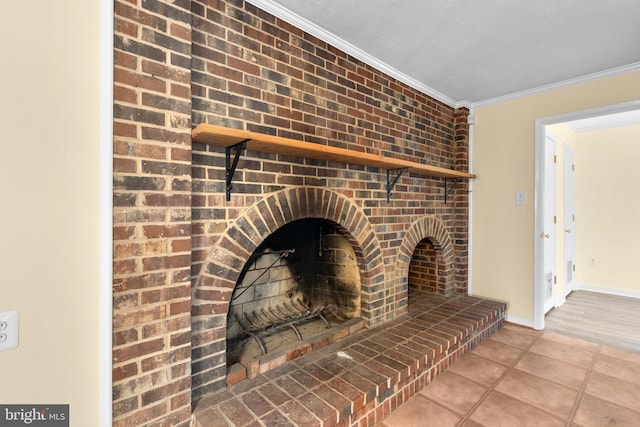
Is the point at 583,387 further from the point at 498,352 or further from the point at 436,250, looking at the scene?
the point at 436,250

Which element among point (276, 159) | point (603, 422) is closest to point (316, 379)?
point (276, 159)

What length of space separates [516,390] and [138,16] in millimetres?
2864

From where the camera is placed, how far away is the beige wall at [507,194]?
2967 millimetres

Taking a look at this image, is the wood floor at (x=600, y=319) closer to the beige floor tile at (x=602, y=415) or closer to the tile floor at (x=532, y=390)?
the tile floor at (x=532, y=390)

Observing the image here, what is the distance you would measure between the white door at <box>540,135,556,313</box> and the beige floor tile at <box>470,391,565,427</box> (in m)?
2.00

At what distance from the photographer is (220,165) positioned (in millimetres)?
1535

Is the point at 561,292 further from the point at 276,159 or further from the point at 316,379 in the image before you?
the point at 276,159

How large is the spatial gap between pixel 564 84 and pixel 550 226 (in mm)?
1530

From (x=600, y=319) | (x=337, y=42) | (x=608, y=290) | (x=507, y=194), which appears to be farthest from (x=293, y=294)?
(x=608, y=290)

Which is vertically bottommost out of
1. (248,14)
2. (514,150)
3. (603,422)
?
(603,422)

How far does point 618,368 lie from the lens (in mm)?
2215

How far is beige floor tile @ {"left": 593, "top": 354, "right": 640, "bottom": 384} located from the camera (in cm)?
211

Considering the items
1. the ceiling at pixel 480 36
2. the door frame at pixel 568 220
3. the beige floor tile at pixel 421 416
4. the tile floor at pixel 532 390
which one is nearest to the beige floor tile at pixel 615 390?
the tile floor at pixel 532 390

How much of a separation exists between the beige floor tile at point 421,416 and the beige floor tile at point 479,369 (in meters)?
0.46
